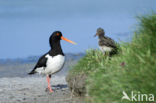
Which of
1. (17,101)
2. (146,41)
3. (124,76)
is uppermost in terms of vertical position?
(146,41)

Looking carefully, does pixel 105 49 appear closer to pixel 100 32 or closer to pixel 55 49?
pixel 100 32

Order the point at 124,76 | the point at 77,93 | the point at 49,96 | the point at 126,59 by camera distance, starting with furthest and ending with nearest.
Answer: the point at 49,96
the point at 77,93
the point at 126,59
the point at 124,76

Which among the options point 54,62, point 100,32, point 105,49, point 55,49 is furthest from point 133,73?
point 55,49

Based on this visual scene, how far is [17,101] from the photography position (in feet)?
36.0

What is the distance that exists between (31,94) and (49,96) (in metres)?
1.07

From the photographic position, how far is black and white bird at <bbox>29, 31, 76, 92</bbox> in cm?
1209

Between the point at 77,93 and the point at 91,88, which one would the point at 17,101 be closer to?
the point at 77,93

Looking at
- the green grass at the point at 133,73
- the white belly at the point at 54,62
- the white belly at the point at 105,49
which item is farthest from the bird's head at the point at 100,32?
the green grass at the point at 133,73

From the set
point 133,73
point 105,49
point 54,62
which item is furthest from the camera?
point 54,62

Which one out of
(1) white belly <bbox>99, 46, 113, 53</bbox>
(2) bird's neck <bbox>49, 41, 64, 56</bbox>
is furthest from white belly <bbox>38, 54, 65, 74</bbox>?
(1) white belly <bbox>99, 46, 113, 53</bbox>

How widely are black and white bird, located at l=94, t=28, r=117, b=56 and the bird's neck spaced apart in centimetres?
251

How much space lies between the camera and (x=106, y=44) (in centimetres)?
963

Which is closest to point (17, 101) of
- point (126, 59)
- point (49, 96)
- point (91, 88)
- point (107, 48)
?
Answer: point (49, 96)

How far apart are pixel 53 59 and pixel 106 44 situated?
311 centimetres
